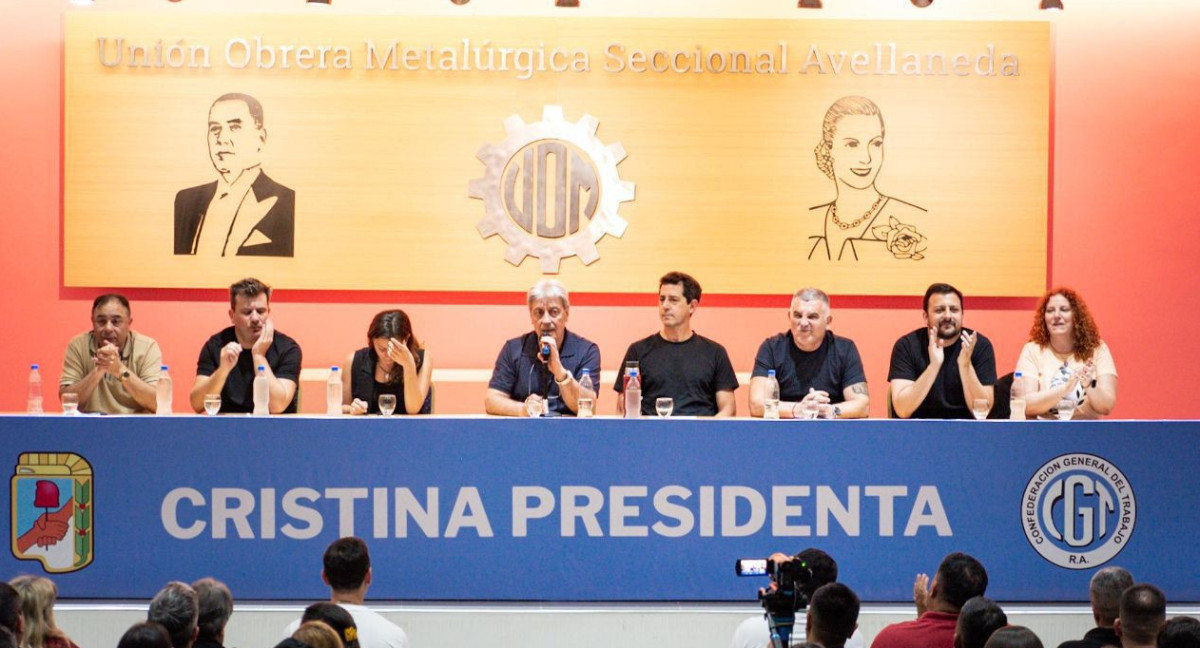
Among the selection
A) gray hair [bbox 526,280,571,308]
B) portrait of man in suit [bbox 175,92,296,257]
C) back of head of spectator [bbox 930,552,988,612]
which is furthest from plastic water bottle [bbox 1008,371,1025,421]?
portrait of man in suit [bbox 175,92,296,257]

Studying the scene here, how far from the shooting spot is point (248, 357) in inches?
205

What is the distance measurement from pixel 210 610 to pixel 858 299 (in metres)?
4.03

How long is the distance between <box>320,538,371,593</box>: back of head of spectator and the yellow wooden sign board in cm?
295

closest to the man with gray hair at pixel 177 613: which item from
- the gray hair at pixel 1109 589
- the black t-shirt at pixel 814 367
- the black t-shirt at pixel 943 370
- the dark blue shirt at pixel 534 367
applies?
the gray hair at pixel 1109 589

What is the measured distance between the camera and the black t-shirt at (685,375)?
207 inches

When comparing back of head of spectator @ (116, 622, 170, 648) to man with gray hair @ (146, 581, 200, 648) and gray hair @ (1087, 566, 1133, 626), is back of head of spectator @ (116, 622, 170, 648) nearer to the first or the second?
man with gray hair @ (146, 581, 200, 648)

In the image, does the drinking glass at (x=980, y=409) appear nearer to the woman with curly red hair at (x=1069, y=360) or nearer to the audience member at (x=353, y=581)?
the woman with curly red hair at (x=1069, y=360)

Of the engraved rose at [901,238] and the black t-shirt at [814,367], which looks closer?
the black t-shirt at [814,367]

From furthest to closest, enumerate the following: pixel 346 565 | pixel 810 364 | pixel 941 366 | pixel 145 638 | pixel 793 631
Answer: pixel 810 364 < pixel 941 366 < pixel 346 565 < pixel 793 631 < pixel 145 638

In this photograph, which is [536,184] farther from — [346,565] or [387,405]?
[346,565]

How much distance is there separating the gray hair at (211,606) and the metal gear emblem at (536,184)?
3374 millimetres

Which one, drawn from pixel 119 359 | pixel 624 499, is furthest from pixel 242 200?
pixel 624 499

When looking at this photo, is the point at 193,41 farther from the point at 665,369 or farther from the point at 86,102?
the point at 665,369

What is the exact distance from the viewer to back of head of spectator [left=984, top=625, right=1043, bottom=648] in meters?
2.58
